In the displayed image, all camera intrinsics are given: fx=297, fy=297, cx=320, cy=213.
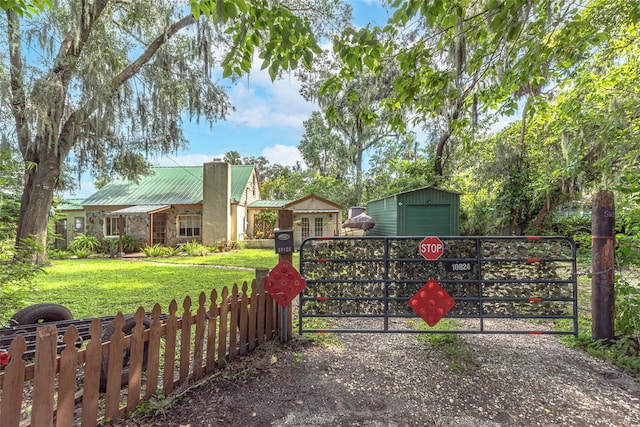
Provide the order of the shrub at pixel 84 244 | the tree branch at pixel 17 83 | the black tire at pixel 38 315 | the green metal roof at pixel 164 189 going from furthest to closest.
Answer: the green metal roof at pixel 164 189 → the shrub at pixel 84 244 → the tree branch at pixel 17 83 → the black tire at pixel 38 315

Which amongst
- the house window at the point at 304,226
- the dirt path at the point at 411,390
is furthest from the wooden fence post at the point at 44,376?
the house window at the point at 304,226

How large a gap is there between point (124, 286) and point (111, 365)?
17.7ft

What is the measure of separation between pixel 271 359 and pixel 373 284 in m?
1.51

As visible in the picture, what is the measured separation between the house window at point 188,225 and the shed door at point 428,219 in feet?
34.2

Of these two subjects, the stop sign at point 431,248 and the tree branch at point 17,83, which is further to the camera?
the tree branch at point 17,83

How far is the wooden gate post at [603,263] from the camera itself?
9.95 ft

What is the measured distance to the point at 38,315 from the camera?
9.27 feet

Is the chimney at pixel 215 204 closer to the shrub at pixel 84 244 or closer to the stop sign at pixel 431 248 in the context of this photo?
the shrub at pixel 84 244

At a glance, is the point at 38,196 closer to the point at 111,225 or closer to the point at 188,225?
the point at 111,225

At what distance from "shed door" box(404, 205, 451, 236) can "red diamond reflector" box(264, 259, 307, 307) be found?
8.66 meters

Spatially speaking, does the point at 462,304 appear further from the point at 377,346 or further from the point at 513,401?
the point at 513,401

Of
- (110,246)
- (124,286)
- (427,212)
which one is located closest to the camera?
(124,286)

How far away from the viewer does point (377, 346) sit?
3.24m

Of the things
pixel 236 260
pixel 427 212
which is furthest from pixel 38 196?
pixel 427 212
